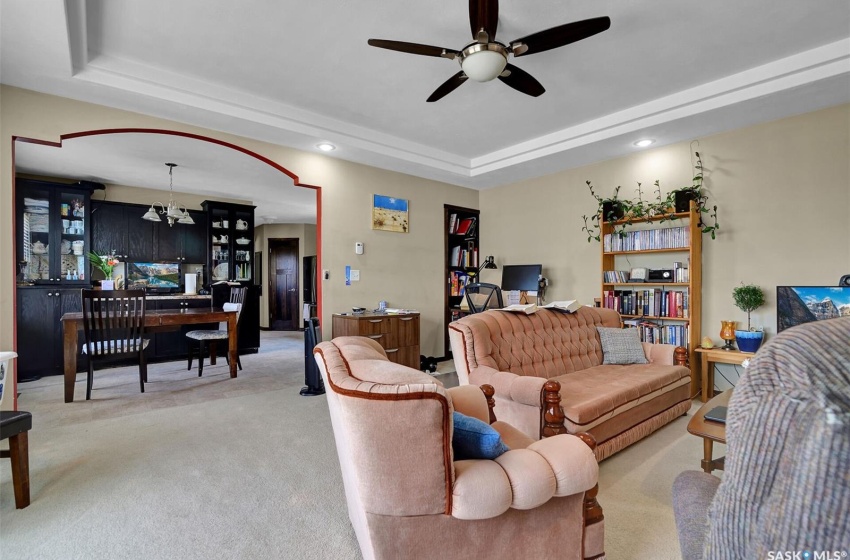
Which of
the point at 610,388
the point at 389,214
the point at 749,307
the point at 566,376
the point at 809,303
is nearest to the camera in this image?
the point at 610,388

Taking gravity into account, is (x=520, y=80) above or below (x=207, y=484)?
above

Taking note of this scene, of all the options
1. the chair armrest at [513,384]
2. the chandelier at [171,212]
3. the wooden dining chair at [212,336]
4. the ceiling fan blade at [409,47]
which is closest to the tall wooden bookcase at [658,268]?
the chair armrest at [513,384]

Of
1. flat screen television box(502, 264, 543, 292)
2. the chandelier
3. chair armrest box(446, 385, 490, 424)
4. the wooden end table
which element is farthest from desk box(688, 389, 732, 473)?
the chandelier

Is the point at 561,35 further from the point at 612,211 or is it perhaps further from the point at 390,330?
the point at 390,330

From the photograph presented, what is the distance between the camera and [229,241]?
6.74 metres

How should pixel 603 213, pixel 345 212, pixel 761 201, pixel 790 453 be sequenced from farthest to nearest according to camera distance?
1. pixel 345 212
2. pixel 603 213
3. pixel 761 201
4. pixel 790 453

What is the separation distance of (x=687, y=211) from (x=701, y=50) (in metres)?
1.53

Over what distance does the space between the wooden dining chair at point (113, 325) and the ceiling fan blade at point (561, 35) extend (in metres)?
4.03

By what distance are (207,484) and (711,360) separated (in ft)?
13.4

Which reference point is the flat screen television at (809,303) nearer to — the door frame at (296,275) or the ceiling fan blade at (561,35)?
the ceiling fan blade at (561,35)

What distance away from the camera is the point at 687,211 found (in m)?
3.75

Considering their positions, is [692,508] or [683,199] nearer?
[692,508]

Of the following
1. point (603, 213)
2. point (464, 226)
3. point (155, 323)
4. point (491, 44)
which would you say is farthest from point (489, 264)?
point (155, 323)

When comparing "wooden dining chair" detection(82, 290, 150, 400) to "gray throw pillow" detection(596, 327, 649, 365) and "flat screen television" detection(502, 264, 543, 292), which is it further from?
"gray throw pillow" detection(596, 327, 649, 365)
